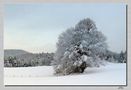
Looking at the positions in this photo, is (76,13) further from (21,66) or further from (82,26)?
(21,66)

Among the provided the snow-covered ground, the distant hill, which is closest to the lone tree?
the snow-covered ground

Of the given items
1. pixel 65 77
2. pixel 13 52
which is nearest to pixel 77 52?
pixel 65 77

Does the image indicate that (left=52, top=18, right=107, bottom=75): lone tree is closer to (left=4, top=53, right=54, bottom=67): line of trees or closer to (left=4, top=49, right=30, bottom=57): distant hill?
(left=4, top=53, right=54, bottom=67): line of trees

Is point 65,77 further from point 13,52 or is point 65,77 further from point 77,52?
point 13,52

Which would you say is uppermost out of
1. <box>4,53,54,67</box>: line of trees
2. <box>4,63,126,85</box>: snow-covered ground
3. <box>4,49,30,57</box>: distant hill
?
<box>4,49,30,57</box>: distant hill

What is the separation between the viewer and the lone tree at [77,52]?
555 cm

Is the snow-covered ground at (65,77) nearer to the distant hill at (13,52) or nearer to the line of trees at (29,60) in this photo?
the line of trees at (29,60)

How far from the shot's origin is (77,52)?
5.55m

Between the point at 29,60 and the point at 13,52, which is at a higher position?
the point at 13,52

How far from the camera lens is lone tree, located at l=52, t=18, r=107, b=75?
5551 mm

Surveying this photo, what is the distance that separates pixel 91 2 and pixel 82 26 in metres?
0.32

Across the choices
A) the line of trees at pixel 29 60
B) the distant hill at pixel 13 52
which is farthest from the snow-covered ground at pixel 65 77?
the distant hill at pixel 13 52

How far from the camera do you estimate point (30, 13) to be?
5574mm

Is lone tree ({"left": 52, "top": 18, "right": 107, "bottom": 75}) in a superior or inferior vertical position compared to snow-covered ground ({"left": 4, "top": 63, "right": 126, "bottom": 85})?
superior
